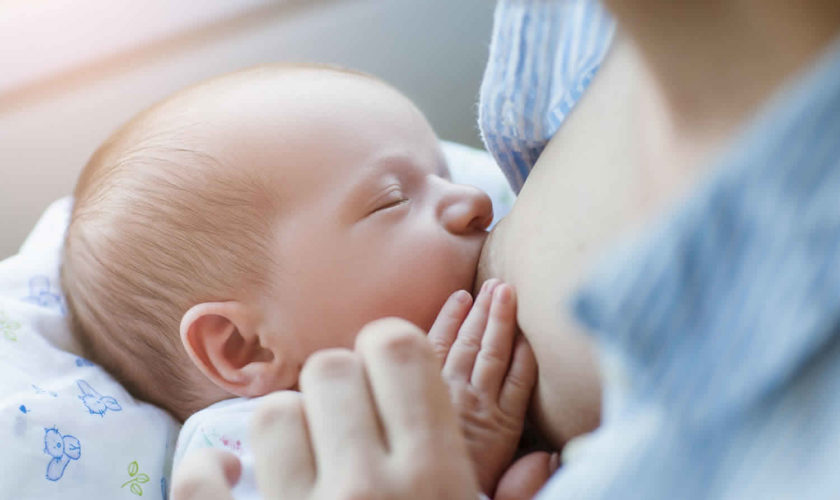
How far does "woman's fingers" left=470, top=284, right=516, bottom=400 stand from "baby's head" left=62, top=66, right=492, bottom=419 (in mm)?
140

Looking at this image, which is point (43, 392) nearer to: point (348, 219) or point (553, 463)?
point (348, 219)

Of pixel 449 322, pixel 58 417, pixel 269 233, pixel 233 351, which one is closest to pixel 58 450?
pixel 58 417

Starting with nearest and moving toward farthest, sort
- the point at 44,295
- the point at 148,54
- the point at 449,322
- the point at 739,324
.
A: the point at 739,324, the point at 449,322, the point at 44,295, the point at 148,54

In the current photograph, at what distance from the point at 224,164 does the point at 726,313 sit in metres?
0.61

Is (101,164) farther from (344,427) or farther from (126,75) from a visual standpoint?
(344,427)

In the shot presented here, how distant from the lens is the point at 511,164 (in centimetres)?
84

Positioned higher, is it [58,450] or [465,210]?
[465,210]

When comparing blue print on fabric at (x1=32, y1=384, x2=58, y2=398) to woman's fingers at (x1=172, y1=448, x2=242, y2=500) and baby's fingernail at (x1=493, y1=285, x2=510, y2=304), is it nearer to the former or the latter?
Result: woman's fingers at (x1=172, y1=448, x2=242, y2=500)

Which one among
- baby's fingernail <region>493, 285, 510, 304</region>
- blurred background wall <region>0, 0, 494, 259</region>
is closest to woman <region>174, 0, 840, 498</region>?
baby's fingernail <region>493, 285, 510, 304</region>

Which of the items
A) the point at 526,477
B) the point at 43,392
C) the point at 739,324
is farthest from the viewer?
the point at 43,392

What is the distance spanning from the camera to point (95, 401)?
894 millimetres

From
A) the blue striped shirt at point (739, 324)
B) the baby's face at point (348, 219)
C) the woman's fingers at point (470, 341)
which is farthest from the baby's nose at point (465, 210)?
the blue striped shirt at point (739, 324)

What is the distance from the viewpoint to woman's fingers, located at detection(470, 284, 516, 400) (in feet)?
2.19

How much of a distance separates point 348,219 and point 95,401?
0.36 meters
